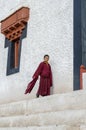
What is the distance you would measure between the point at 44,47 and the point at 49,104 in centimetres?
267

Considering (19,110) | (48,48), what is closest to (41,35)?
(48,48)

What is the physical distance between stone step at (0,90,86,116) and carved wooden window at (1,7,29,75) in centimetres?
253

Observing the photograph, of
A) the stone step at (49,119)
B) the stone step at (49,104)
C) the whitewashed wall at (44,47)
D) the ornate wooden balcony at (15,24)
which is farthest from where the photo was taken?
the ornate wooden balcony at (15,24)

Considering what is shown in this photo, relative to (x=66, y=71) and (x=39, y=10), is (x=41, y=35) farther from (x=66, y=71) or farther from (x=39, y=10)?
(x=66, y=71)

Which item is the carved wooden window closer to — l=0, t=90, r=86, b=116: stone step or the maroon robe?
the maroon robe

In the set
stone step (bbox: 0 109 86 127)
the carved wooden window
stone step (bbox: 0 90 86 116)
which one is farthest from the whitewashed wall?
stone step (bbox: 0 109 86 127)

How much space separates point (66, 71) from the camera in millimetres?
6949

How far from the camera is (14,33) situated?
30.3ft

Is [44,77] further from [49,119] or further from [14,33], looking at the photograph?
[14,33]

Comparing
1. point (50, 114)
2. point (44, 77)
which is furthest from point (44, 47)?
point (50, 114)

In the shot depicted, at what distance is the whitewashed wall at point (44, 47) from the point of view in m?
7.07

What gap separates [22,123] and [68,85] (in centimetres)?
156

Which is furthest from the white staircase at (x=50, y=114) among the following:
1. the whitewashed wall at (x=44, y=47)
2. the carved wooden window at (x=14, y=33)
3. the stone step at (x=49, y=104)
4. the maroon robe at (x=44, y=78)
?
the carved wooden window at (x=14, y=33)

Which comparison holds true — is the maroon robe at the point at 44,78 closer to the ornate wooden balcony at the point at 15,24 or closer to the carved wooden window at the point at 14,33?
the carved wooden window at the point at 14,33
